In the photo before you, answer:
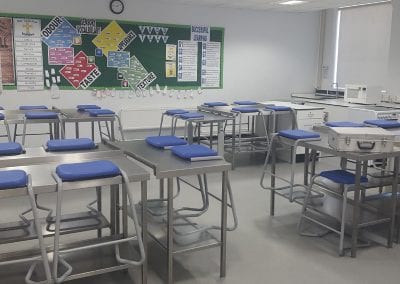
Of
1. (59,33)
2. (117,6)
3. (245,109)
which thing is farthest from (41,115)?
(245,109)

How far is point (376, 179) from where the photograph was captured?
11.6 ft

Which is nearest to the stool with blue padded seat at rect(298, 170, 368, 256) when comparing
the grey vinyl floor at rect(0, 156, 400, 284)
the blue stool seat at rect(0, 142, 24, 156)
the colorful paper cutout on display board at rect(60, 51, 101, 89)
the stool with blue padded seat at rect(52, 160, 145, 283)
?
the grey vinyl floor at rect(0, 156, 400, 284)

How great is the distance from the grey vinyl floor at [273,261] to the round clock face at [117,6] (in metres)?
3.66

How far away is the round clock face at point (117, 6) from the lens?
618 cm

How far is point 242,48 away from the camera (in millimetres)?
7230

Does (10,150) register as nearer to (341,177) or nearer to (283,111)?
(341,177)

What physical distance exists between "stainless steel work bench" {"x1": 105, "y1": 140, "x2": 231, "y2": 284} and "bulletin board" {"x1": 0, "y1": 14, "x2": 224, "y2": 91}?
3.35 meters

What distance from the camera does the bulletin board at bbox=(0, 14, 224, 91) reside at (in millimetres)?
5746

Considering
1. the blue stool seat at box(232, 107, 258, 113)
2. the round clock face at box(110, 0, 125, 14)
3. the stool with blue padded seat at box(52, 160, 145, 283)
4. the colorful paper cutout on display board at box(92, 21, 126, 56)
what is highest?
the round clock face at box(110, 0, 125, 14)

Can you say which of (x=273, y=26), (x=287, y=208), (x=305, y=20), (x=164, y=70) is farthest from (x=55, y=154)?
(x=305, y=20)

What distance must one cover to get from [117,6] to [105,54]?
0.72 metres

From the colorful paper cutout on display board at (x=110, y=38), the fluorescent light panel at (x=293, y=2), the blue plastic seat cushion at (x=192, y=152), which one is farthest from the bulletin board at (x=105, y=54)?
the blue plastic seat cushion at (x=192, y=152)

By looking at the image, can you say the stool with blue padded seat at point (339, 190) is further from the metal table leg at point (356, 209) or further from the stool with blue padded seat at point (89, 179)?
the stool with blue padded seat at point (89, 179)

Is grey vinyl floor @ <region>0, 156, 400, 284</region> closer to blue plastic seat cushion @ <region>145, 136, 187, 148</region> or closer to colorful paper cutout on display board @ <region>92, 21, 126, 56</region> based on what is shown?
blue plastic seat cushion @ <region>145, 136, 187, 148</region>
